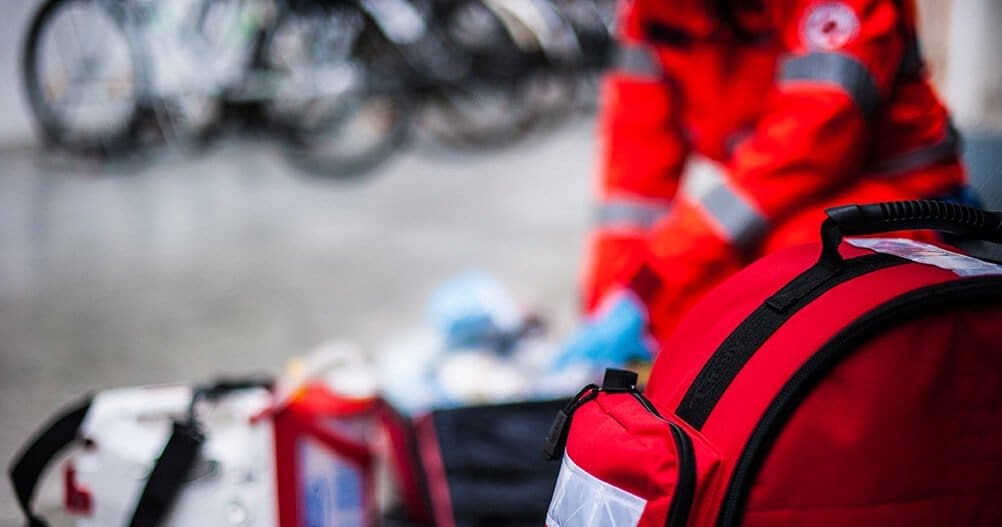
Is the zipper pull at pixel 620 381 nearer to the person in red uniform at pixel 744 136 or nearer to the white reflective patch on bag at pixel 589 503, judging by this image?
the white reflective patch on bag at pixel 589 503

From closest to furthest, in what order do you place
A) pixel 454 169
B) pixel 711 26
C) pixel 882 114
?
pixel 882 114 < pixel 711 26 < pixel 454 169

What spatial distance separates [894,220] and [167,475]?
839 millimetres

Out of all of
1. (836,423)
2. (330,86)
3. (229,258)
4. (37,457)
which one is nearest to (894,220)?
(836,423)

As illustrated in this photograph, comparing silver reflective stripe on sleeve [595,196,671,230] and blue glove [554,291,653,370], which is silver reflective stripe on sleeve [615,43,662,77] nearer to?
silver reflective stripe on sleeve [595,196,671,230]

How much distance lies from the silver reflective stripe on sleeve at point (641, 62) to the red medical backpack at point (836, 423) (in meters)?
0.79

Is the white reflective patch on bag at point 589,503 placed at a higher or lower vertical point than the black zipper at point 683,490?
lower

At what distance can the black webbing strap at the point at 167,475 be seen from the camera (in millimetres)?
1060

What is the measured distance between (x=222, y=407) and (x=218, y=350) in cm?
122

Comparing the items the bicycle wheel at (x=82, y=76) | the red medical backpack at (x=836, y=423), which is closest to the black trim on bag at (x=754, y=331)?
the red medical backpack at (x=836, y=423)

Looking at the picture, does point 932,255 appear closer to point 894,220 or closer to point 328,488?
point 894,220

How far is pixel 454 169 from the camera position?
508 centimetres

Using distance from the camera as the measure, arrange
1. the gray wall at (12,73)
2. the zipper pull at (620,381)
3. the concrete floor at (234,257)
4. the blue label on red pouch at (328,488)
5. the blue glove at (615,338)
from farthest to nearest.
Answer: the gray wall at (12,73), the concrete floor at (234,257), the blue glove at (615,338), the blue label on red pouch at (328,488), the zipper pull at (620,381)

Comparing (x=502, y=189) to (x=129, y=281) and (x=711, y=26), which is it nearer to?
(x=129, y=281)

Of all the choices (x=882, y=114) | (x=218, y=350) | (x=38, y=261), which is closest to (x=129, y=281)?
(x=38, y=261)
